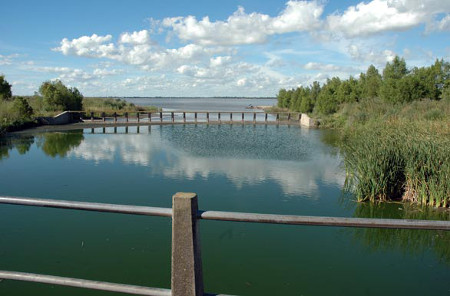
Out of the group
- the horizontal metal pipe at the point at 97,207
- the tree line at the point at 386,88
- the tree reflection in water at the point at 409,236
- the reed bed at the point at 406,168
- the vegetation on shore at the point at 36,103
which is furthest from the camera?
the vegetation on shore at the point at 36,103

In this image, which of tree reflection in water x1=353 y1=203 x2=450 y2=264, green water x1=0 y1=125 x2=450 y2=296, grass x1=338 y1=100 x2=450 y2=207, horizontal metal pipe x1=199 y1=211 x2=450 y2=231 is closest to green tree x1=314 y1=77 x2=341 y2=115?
green water x1=0 y1=125 x2=450 y2=296

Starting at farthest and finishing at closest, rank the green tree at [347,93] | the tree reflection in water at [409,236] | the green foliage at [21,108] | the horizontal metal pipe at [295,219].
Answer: the green tree at [347,93]
the green foliage at [21,108]
the tree reflection in water at [409,236]
the horizontal metal pipe at [295,219]

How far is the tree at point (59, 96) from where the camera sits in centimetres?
3412

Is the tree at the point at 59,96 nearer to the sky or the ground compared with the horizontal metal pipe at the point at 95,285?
nearer to the sky

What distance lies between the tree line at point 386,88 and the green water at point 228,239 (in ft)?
46.9

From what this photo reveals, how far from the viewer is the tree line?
23984 mm

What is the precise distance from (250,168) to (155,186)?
4.09 meters

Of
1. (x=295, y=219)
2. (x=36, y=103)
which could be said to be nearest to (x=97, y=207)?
(x=295, y=219)

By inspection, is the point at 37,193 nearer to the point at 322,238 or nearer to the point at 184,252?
the point at 322,238

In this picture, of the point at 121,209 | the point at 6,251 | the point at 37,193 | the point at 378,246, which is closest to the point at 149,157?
the point at 37,193

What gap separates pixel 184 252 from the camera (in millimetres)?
1868

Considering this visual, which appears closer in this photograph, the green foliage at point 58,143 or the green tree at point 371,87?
the green foliage at point 58,143

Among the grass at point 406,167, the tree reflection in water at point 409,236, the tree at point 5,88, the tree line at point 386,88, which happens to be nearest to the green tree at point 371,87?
the tree line at point 386,88

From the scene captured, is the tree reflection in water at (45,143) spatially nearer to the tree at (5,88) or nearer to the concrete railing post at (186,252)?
the tree at (5,88)
